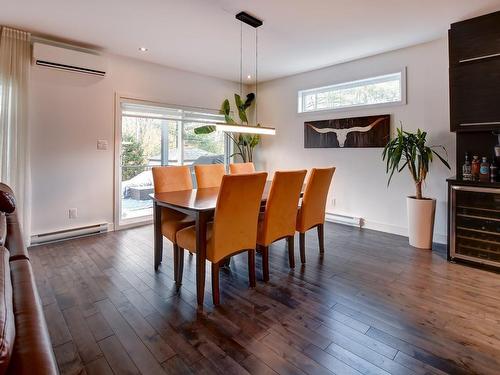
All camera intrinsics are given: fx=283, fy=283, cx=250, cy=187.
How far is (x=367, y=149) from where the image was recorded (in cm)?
438

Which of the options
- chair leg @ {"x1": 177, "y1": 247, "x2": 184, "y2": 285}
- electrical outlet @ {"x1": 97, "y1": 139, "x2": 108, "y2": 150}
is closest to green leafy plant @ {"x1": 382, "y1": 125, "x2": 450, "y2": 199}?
chair leg @ {"x1": 177, "y1": 247, "x2": 184, "y2": 285}

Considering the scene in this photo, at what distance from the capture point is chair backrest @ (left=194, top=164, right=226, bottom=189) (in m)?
3.56

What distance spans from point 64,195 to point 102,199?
492mm

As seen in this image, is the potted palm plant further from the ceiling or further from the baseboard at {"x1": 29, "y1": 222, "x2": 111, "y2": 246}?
the baseboard at {"x1": 29, "y1": 222, "x2": 111, "y2": 246}

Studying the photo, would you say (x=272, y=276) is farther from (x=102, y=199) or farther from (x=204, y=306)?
(x=102, y=199)

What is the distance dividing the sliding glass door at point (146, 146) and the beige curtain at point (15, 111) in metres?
1.15

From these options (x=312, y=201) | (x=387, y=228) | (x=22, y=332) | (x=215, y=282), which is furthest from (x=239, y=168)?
(x=22, y=332)

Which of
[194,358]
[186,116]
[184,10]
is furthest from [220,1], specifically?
[194,358]

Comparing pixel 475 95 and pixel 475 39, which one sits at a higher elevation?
pixel 475 39

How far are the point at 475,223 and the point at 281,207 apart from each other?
213cm

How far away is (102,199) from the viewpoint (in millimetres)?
4227

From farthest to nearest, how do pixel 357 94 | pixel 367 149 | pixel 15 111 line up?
1. pixel 357 94
2. pixel 367 149
3. pixel 15 111

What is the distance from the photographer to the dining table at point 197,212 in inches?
86.0

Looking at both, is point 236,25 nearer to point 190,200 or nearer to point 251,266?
point 190,200
